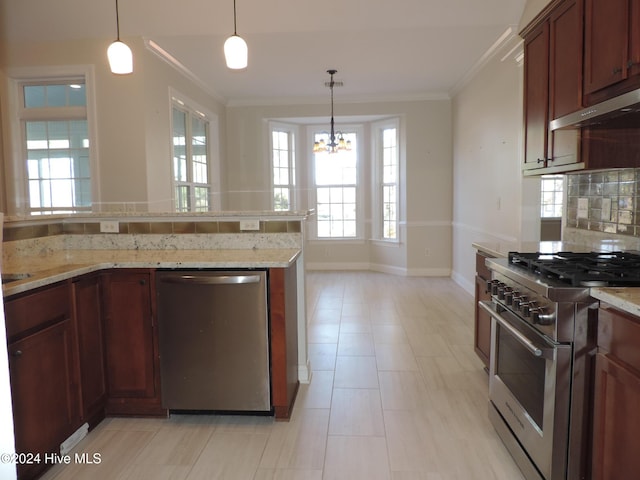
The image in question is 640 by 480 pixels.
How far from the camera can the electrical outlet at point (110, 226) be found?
3.03 metres

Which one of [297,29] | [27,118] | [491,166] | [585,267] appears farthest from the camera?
[491,166]

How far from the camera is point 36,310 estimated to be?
2.01 metres

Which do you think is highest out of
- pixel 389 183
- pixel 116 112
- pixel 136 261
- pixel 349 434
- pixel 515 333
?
pixel 116 112

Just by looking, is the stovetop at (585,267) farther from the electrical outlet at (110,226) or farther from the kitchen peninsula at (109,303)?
the electrical outlet at (110,226)

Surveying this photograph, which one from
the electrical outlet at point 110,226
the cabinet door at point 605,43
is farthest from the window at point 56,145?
the cabinet door at point 605,43

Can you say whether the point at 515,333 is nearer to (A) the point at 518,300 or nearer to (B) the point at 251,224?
(A) the point at 518,300

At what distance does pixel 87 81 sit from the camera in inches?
170

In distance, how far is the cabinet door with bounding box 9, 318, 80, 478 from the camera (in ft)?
6.18

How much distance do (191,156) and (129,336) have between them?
138 inches

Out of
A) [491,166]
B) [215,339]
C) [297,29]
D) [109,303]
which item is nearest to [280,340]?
[215,339]

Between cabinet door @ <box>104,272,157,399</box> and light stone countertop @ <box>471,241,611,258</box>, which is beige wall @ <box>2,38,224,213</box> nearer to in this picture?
cabinet door @ <box>104,272,157,399</box>

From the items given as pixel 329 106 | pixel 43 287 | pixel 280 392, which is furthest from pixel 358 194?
pixel 43 287

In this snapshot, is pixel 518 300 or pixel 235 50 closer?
pixel 518 300

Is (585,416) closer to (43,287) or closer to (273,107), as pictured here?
(43,287)
